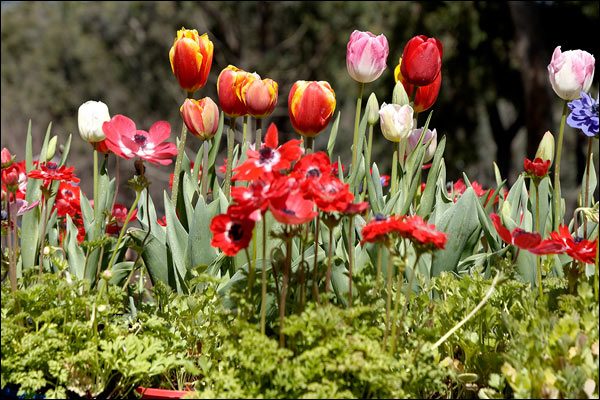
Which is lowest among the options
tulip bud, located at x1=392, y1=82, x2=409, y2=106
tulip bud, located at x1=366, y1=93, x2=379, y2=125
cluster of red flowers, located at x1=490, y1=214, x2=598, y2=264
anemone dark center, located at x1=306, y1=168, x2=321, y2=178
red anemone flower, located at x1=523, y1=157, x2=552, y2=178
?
cluster of red flowers, located at x1=490, y1=214, x2=598, y2=264

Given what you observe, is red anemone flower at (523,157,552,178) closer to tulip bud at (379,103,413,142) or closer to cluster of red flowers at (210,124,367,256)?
tulip bud at (379,103,413,142)

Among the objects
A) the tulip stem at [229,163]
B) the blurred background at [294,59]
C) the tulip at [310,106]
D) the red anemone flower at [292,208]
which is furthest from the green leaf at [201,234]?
the blurred background at [294,59]

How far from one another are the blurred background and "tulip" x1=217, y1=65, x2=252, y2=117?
22.2 ft

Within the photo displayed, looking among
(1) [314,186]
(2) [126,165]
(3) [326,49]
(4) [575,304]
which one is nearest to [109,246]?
(1) [314,186]

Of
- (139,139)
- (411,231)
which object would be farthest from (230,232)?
(139,139)

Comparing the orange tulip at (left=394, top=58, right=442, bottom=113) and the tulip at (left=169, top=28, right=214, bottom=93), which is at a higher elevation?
the tulip at (left=169, top=28, right=214, bottom=93)

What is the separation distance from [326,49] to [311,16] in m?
0.66

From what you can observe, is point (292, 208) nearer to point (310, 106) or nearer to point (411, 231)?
point (411, 231)

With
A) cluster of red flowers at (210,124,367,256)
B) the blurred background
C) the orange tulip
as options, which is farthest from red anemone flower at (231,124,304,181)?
the blurred background

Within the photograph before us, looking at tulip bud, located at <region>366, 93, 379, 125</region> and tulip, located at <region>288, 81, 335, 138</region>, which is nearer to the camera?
tulip, located at <region>288, 81, 335, 138</region>

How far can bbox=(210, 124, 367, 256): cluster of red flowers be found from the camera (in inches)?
45.5

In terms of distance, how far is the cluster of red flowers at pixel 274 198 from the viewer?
3.79ft

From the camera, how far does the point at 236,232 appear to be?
1.24 metres

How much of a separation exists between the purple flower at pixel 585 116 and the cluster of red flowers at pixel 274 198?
0.49m
